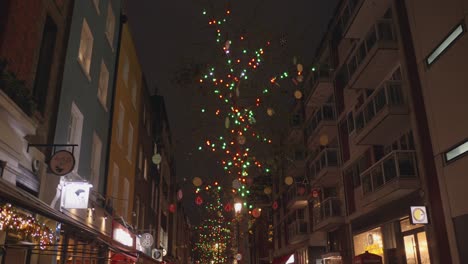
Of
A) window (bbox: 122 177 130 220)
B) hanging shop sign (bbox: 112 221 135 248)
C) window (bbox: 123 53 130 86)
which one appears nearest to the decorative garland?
hanging shop sign (bbox: 112 221 135 248)

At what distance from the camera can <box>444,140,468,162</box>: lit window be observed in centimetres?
1191

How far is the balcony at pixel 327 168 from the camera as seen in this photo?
79.7ft

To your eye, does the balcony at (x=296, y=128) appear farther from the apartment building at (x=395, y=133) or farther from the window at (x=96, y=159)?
the window at (x=96, y=159)

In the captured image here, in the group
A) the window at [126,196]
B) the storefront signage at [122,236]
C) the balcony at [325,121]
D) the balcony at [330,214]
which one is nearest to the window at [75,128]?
the storefront signage at [122,236]

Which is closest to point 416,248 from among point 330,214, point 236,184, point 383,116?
point 383,116

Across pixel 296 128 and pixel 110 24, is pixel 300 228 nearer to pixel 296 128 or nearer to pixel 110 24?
pixel 296 128

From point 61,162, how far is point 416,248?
1249cm

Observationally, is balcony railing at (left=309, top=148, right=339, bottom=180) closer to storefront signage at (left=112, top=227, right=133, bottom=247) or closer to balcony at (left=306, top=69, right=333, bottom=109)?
balcony at (left=306, top=69, right=333, bottom=109)

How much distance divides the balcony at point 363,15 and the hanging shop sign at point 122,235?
14.2 meters

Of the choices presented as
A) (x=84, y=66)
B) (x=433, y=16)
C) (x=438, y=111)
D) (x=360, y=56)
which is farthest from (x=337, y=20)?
(x=84, y=66)

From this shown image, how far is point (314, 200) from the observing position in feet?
98.0

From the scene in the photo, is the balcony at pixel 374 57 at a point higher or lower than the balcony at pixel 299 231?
higher

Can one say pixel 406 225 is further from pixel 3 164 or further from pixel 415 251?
pixel 3 164

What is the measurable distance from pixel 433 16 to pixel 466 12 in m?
1.92
